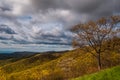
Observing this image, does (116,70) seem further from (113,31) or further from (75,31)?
(75,31)

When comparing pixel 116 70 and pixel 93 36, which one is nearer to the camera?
pixel 116 70

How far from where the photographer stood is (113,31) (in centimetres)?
7156

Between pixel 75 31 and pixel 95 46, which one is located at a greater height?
pixel 75 31

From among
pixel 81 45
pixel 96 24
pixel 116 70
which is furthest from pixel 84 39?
pixel 116 70

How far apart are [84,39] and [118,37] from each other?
12.3m

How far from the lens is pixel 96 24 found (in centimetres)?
7531

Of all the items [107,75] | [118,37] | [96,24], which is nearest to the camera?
[107,75]

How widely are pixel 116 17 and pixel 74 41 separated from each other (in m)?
17.6

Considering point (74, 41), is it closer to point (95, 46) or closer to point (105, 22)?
point (95, 46)

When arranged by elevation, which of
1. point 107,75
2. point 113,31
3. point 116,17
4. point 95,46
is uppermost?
point 116,17

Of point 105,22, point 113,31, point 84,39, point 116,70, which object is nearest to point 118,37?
point 113,31

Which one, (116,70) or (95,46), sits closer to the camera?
(116,70)

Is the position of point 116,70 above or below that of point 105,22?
below

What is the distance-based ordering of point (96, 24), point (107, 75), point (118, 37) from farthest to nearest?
point (96, 24) < point (118, 37) < point (107, 75)
